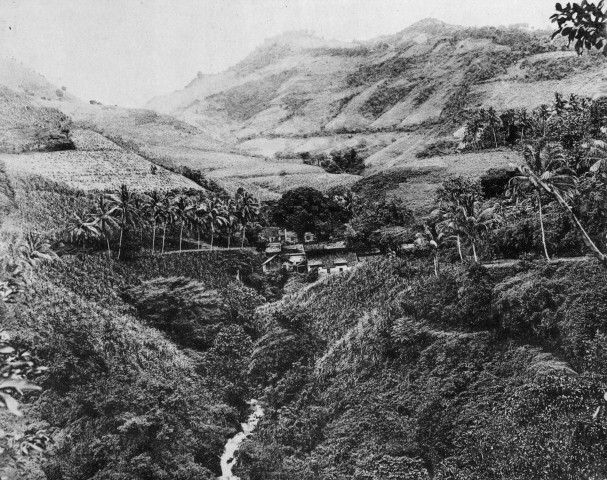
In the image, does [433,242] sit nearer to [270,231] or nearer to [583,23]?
[270,231]

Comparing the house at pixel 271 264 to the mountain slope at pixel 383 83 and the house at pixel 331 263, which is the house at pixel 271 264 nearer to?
the house at pixel 331 263

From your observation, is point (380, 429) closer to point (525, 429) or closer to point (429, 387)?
point (429, 387)

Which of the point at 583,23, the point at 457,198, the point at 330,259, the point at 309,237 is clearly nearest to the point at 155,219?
the point at 309,237

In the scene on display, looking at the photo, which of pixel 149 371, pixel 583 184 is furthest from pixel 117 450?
pixel 583 184

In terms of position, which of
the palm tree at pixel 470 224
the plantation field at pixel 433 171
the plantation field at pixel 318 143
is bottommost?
the palm tree at pixel 470 224

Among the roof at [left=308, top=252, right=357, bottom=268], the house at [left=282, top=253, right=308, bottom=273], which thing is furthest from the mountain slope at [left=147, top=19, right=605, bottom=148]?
the house at [left=282, top=253, right=308, bottom=273]

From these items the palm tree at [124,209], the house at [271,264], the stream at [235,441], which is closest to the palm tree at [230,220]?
the house at [271,264]

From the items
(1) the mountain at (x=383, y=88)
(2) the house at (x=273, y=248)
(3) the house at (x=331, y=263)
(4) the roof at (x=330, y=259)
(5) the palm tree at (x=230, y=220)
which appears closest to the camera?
(3) the house at (x=331, y=263)
